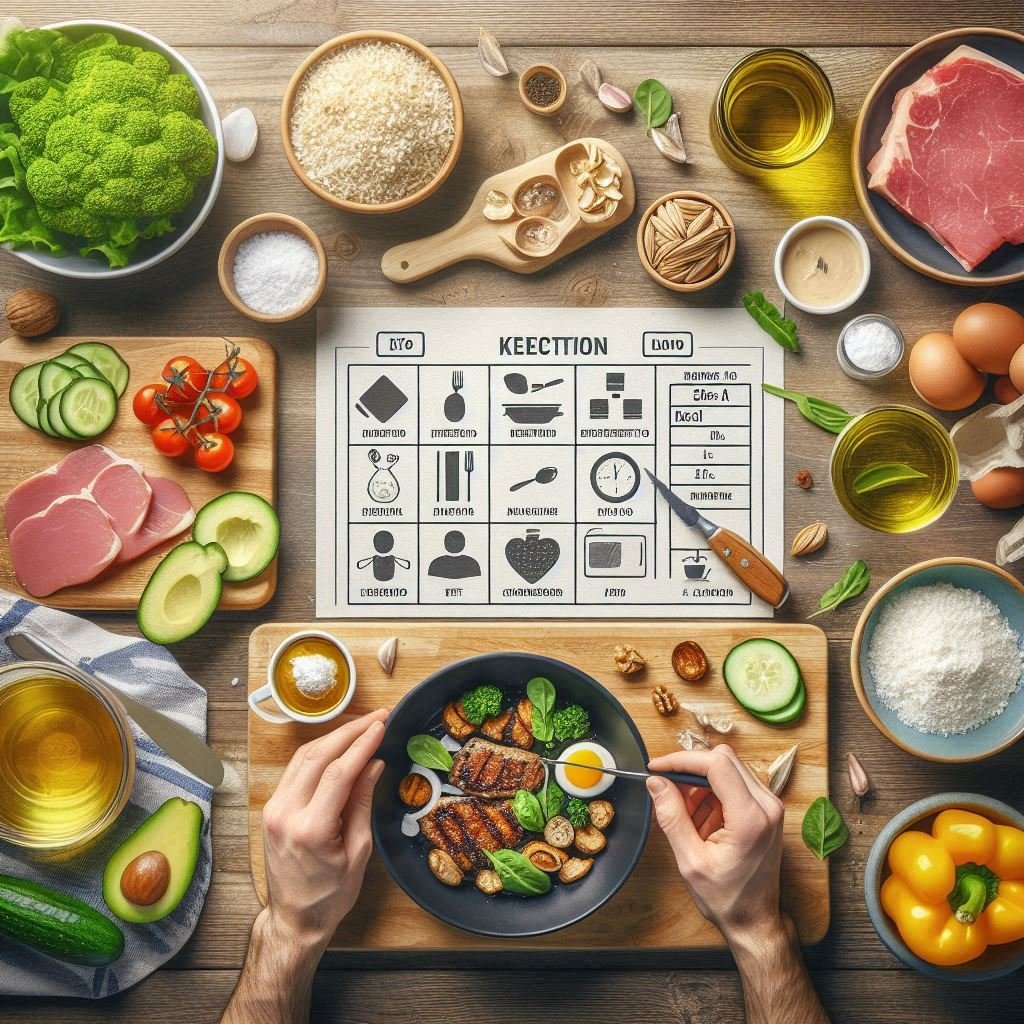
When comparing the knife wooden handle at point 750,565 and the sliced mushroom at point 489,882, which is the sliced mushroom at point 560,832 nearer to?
the sliced mushroom at point 489,882

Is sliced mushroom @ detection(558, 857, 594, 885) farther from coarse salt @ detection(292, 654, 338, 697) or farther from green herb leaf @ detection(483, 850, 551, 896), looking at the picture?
coarse salt @ detection(292, 654, 338, 697)

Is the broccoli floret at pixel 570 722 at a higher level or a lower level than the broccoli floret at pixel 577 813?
higher

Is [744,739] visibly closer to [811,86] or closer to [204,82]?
[811,86]

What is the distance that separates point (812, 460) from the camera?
1496mm

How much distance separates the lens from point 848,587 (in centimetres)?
148

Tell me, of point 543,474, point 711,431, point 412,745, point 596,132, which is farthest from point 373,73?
point 412,745

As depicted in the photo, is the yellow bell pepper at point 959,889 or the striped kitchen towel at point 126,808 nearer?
the yellow bell pepper at point 959,889

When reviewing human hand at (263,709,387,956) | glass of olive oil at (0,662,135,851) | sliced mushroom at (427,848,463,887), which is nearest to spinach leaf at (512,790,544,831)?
sliced mushroom at (427,848,463,887)

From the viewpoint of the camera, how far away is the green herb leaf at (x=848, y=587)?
148 cm

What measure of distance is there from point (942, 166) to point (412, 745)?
1255 millimetres

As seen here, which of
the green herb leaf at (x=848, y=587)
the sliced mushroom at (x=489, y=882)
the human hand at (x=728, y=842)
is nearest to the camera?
the human hand at (x=728, y=842)

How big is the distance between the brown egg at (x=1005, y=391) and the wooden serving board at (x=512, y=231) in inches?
26.6

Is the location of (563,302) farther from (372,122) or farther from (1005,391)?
(1005,391)

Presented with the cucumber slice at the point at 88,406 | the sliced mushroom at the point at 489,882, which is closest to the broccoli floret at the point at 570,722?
the sliced mushroom at the point at 489,882
